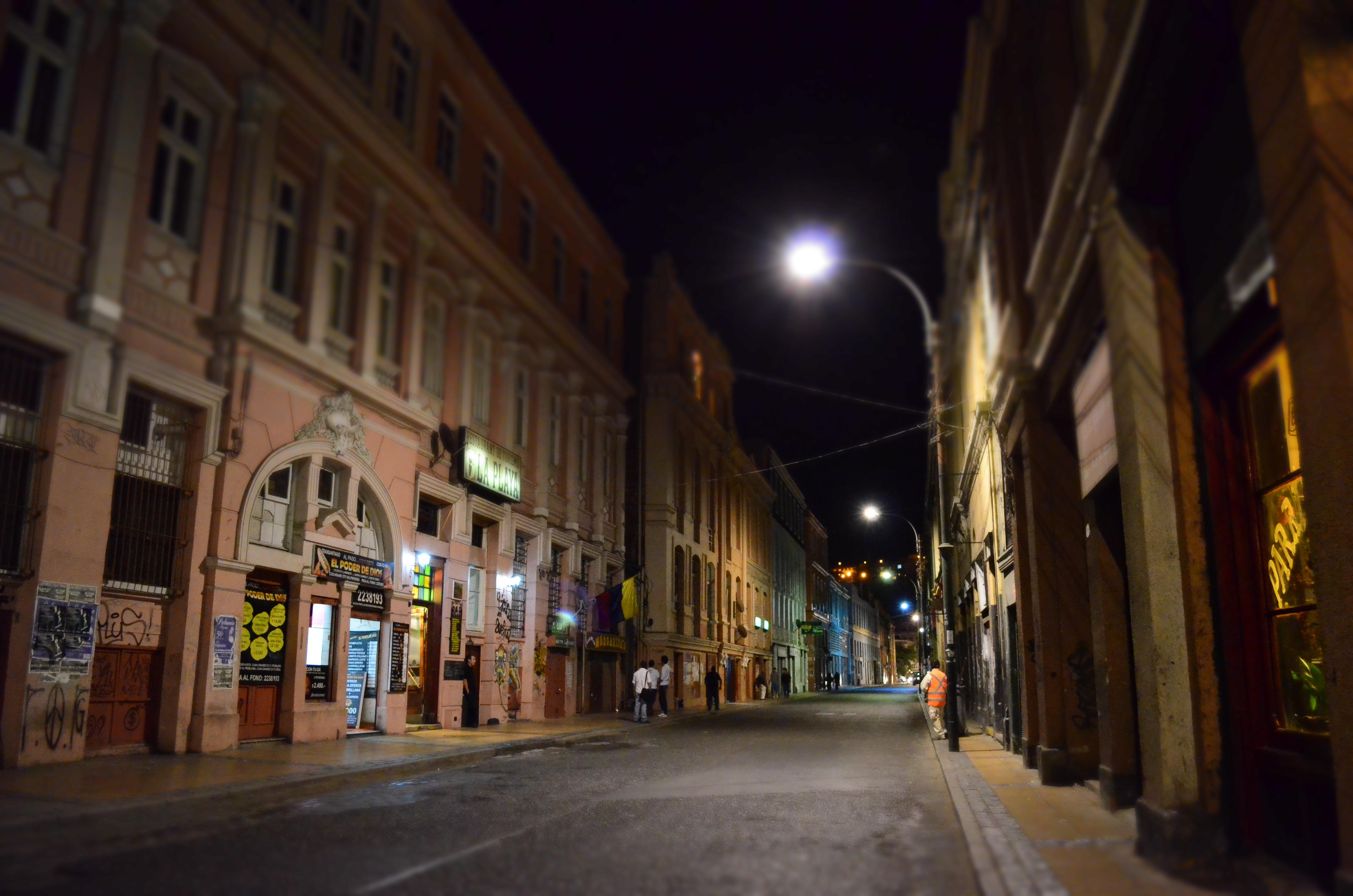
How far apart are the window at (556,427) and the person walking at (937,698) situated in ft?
40.2

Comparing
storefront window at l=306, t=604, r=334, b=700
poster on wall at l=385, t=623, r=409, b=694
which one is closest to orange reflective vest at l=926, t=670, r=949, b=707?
poster on wall at l=385, t=623, r=409, b=694

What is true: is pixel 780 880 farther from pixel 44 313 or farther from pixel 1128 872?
pixel 44 313

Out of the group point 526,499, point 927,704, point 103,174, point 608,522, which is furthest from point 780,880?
point 608,522

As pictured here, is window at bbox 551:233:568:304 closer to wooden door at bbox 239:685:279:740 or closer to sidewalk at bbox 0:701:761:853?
sidewalk at bbox 0:701:761:853

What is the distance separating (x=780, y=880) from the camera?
6.50 meters

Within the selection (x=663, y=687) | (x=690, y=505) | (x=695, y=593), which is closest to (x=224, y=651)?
(x=663, y=687)

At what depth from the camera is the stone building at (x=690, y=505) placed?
119 ft

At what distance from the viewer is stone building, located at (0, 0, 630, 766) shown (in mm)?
12312

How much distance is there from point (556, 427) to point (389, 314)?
28.2 feet

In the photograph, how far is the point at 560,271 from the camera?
97.7 feet

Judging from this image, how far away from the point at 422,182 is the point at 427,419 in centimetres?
519

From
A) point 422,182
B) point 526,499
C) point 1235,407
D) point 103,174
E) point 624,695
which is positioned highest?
point 422,182

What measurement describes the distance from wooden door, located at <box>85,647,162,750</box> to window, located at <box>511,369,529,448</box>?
12574 millimetres

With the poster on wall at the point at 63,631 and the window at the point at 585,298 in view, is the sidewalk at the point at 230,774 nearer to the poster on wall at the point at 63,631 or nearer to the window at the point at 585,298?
the poster on wall at the point at 63,631
